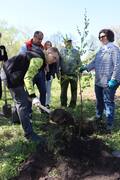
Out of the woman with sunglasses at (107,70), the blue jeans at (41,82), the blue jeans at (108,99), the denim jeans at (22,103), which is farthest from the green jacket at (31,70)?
the blue jeans at (41,82)

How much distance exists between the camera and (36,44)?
367 inches

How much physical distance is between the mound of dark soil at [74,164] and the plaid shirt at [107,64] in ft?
5.95

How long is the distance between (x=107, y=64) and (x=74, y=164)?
8.46 feet

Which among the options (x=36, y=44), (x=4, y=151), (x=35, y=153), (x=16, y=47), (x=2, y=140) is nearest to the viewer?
(x=35, y=153)

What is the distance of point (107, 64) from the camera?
7973 mm

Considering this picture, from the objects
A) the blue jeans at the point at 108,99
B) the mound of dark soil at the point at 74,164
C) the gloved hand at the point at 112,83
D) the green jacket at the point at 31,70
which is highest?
the green jacket at the point at 31,70

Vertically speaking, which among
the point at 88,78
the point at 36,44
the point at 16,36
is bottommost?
the point at 88,78

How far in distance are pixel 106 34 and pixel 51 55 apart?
1.69 metres

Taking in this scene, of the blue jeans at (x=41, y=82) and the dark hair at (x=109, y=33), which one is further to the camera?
the blue jeans at (x=41, y=82)

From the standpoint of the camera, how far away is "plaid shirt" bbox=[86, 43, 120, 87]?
7.84m

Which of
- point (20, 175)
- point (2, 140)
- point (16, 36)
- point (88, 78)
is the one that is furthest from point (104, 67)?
Answer: point (16, 36)

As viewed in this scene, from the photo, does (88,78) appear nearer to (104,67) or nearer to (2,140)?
(104,67)

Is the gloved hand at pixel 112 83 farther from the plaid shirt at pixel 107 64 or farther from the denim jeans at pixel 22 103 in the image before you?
the denim jeans at pixel 22 103

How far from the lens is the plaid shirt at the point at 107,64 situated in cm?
784
